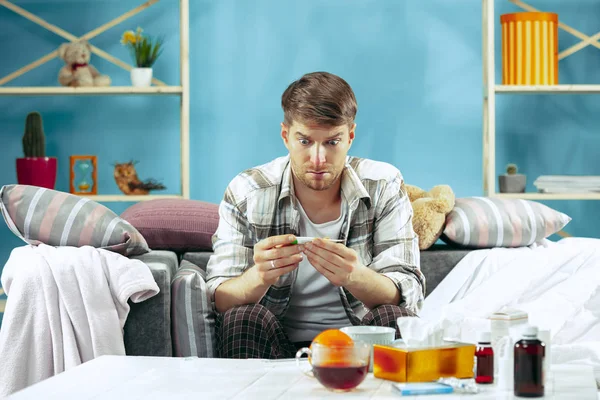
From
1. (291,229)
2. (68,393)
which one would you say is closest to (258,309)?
(291,229)

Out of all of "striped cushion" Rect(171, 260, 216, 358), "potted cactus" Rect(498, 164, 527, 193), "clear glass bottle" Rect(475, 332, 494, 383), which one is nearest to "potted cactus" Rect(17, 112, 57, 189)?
"striped cushion" Rect(171, 260, 216, 358)

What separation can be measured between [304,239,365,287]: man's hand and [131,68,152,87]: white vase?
5.44ft

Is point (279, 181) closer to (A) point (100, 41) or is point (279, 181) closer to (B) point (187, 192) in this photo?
(B) point (187, 192)

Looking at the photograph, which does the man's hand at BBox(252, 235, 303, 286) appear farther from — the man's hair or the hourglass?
the hourglass

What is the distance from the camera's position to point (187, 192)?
355 centimetres

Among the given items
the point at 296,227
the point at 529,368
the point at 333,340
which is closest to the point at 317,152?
the point at 296,227

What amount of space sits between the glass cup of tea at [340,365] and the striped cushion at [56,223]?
1.07 meters

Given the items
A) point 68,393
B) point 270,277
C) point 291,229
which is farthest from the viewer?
point 291,229

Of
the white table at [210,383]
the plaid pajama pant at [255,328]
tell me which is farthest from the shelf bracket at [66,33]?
the white table at [210,383]

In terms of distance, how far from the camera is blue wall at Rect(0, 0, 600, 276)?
12.5 ft

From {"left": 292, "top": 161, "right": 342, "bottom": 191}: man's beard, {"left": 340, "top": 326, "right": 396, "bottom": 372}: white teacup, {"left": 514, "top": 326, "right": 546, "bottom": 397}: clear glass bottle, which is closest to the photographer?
{"left": 514, "top": 326, "right": 546, "bottom": 397}: clear glass bottle

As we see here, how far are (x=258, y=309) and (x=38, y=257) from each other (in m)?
0.56

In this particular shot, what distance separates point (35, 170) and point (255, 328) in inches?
67.0

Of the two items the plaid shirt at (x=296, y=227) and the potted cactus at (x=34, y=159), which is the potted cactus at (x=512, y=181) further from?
the potted cactus at (x=34, y=159)
